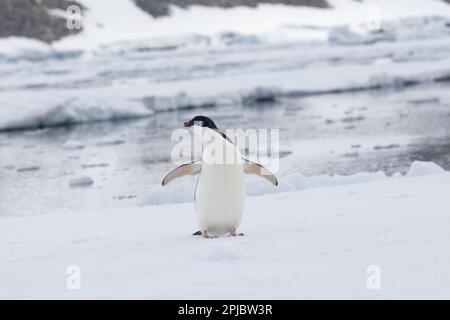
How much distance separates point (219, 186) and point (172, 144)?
7865 mm

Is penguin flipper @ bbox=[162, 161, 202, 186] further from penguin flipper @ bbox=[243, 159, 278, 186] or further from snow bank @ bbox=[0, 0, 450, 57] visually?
snow bank @ bbox=[0, 0, 450, 57]

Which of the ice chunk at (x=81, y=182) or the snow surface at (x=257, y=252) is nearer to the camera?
the snow surface at (x=257, y=252)

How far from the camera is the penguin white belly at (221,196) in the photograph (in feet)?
12.7

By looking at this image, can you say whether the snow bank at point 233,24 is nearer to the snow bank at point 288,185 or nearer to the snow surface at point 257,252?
the snow bank at point 288,185

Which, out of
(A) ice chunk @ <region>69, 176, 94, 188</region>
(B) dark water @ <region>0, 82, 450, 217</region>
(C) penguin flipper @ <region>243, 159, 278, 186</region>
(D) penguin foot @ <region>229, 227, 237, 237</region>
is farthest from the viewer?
(A) ice chunk @ <region>69, 176, 94, 188</region>

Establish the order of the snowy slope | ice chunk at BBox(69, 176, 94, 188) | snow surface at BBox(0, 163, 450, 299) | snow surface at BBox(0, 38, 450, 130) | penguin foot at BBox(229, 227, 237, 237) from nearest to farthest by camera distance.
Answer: snow surface at BBox(0, 163, 450, 299)
penguin foot at BBox(229, 227, 237, 237)
ice chunk at BBox(69, 176, 94, 188)
snow surface at BBox(0, 38, 450, 130)
the snowy slope

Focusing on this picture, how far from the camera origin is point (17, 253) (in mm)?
3602

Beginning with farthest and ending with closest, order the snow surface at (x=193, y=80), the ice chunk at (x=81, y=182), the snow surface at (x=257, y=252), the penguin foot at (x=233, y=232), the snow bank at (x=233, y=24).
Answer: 1. the snow bank at (x=233, y=24)
2. the snow surface at (x=193, y=80)
3. the ice chunk at (x=81, y=182)
4. the penguin foot at (x=233, y=232)
5. the snow surface at (x=257, y=252)

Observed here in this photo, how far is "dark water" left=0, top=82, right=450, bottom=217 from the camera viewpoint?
835 cm

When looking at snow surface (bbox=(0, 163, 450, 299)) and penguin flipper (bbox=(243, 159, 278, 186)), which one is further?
penguin flipper (bbox=(243, 159, 278, 186))

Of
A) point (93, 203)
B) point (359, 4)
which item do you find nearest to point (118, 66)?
point (93, 203)

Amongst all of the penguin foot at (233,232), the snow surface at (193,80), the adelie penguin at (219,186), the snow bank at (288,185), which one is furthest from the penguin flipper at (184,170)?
the snow surface at (193,80)

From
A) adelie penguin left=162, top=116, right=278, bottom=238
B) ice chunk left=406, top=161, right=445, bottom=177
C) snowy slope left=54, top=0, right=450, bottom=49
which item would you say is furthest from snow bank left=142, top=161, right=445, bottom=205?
snowy slope left=54, top=0, right=450, bottom=49

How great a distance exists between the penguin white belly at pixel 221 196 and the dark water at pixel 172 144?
2482 mm
